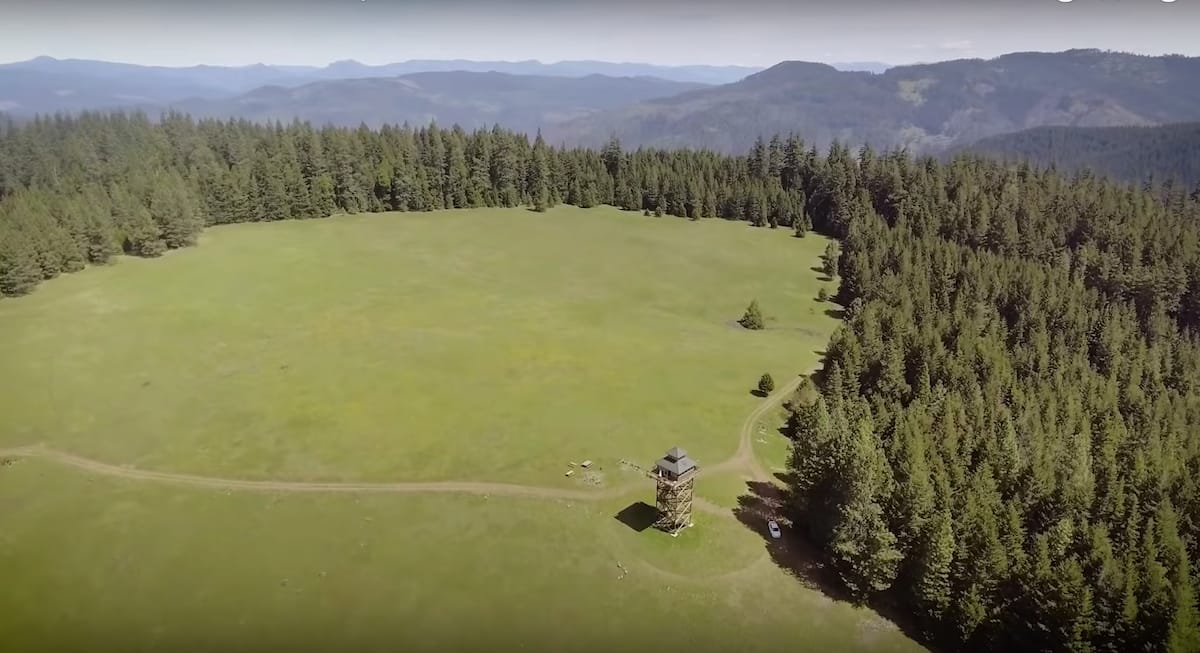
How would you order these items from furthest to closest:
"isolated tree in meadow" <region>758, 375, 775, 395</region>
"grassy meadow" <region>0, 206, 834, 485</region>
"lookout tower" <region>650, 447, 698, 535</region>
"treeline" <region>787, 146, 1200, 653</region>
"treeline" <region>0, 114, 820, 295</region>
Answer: "treeline" <region>0, 114, 820, 295</region>
"isolated tree in meadow" <region>758, 375, 775, 395</region>
"grassy meadow" <region>0, 206, 834, 485</region>
"lookout tower" <region>650, 447, 698, 535</region>
"treeline" <region>787, 146, 1200, 653</region>

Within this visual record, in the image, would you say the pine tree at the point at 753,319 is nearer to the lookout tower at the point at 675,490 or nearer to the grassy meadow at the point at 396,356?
the grassy meadow at the point at 396,356

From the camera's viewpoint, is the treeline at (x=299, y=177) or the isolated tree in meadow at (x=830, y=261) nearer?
the treeline at (x=299, y=177)

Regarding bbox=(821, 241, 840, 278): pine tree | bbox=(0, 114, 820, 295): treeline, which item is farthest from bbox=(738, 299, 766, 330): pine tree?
bbox=(0, 114, 820, 295): treeline

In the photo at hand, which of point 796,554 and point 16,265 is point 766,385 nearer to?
point 796,554

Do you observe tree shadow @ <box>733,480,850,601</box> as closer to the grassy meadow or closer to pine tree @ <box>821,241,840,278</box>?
the grassy meadow

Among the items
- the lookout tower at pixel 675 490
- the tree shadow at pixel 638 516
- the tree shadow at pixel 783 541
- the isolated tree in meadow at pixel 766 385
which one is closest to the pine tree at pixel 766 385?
the isolated tree in meadow at pixel 766 385

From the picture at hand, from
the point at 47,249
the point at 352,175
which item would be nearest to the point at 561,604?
the point at 47,249

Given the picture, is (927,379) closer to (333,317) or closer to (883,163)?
(333,317)

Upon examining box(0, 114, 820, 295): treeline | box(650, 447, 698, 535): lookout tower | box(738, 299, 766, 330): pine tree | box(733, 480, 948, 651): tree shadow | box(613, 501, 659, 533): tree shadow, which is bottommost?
box(733, 480, 948, 651): tree shadow
